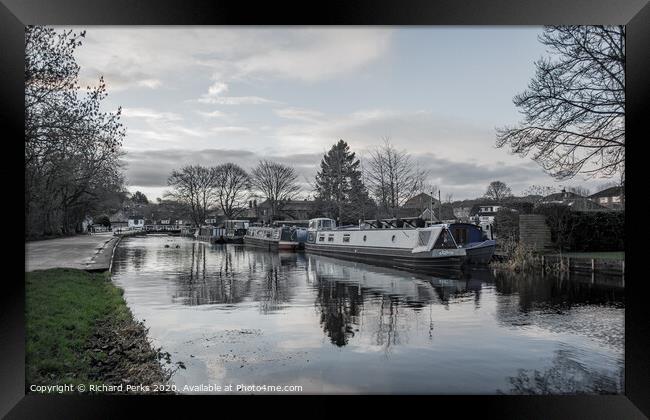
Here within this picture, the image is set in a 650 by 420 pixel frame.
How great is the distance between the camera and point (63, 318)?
6176 mm

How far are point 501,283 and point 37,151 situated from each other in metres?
10.7

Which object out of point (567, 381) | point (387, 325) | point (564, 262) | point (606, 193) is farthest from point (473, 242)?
point (567, 381)

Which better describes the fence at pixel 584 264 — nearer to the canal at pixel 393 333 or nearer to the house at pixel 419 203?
the canal at pixel 393 333

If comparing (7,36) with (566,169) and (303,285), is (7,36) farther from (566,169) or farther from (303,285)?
(303,285)

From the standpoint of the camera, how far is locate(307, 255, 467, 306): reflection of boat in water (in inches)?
424

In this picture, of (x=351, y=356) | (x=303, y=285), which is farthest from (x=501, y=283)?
(x=351, y=356)

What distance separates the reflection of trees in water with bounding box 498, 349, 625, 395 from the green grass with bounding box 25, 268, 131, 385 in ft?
14.2

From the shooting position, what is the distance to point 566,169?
8.80 m

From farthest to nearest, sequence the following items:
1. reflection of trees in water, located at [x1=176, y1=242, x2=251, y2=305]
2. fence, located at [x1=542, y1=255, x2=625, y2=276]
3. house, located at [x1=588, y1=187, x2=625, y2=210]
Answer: fence, located at [x1=542, y1=255, x2=625, y2=276]
house, located at [x1=588, y1=187, x2=625, y2=210]
reflection of trees in water, located at [x1=176, y1=242, x2=251, y2=305]

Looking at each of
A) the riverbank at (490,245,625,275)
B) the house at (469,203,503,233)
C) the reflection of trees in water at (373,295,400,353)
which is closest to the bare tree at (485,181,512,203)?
the house at (469,203,503,233)

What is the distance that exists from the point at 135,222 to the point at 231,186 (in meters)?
14.3

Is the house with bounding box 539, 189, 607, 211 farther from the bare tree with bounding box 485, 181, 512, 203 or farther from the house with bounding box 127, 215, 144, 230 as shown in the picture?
the house with bounding box 127, 215, 144, 230

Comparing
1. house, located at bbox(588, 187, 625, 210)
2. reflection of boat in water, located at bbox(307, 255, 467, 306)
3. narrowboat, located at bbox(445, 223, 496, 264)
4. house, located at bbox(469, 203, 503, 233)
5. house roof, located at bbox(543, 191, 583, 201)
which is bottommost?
reflection of boat in water, located at bbox(307, 255, 467, 306)

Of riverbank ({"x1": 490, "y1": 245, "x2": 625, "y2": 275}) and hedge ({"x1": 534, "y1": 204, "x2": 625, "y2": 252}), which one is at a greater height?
hedge ({"x1": 534, "y1": 204, "x2": 625, "y2": 252})
